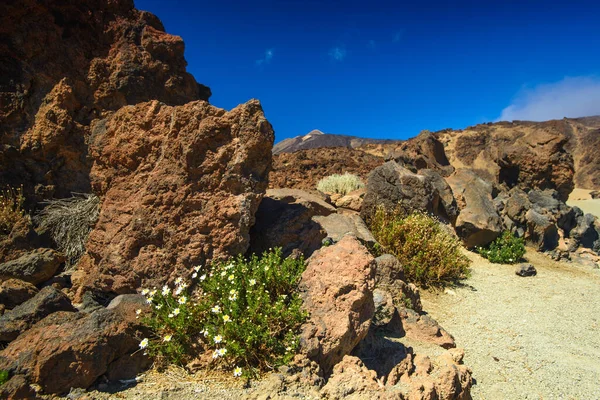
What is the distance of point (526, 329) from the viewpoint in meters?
5.05

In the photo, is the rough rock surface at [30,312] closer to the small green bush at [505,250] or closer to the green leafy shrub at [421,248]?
the green leafy shrub at [421,248]

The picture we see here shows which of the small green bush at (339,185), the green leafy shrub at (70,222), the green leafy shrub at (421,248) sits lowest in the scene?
the green leafy shrub at (421,248)

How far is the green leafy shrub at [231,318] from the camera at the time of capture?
282cm

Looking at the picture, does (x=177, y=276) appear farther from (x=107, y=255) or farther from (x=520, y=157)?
(x=520, y=157)

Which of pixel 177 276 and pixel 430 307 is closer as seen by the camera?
pixel 177 276

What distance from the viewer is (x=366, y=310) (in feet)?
10.6

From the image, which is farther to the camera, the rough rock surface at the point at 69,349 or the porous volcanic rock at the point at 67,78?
the porous volcanic rock at the point at 67,78

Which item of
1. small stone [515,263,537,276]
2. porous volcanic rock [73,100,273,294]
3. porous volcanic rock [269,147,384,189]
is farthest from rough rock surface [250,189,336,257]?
porous volcanic rock [269,147,384,189]

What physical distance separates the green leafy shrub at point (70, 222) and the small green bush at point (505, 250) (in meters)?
7.17

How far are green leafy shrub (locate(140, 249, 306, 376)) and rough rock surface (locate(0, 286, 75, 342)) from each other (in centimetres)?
64

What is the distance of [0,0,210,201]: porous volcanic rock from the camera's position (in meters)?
5.29

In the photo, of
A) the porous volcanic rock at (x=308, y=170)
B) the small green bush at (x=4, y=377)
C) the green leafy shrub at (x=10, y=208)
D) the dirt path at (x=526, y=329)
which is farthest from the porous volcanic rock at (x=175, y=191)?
the porous volcanic rock at (x=308, y=170)

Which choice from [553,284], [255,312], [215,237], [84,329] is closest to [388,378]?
[255,312]

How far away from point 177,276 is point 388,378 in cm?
199
